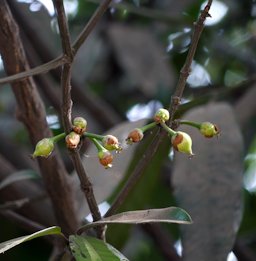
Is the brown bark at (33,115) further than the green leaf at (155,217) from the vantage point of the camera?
Yes

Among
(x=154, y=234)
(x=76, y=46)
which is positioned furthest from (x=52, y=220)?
(x=76, y=46)

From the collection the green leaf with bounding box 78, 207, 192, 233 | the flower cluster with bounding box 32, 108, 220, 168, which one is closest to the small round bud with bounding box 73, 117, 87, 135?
the flower cluster with bounding box 32, 108, 220, 168

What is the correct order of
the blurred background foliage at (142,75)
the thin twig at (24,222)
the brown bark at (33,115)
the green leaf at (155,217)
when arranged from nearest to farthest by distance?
the green leaf at (155,217)
the brown bark at (33,115)
the thin twig at (24,222)
the blurred background foliage at (142,75)

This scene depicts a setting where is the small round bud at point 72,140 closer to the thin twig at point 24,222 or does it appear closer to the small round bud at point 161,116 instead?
the small round bud at point 161,116

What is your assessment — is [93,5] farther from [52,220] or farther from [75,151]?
[75,151]

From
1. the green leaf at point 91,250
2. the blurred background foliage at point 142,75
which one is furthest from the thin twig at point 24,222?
the green leaf at point 91,250

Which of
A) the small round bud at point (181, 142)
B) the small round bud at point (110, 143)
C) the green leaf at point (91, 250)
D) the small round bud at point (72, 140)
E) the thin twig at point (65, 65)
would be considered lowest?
the green leaf at point (91, 250)

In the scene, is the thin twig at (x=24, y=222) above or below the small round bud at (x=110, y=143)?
below

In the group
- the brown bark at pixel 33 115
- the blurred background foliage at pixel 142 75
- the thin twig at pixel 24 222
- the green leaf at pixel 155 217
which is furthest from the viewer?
the blurred background foliage at pixel 142 75
